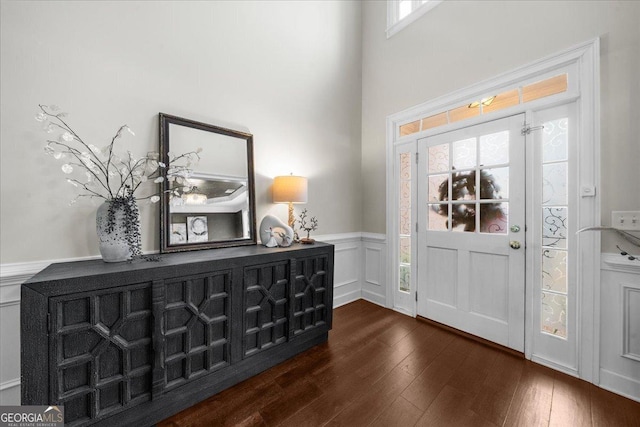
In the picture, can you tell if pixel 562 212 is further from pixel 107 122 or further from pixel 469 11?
pixel 107 122

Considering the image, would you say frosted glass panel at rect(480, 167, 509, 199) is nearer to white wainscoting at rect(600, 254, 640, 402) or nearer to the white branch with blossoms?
white wainscoting at rect(600, 254, 640, 402)

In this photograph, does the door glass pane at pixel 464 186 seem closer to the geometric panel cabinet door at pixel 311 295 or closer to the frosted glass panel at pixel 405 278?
the frosted glass panel at pixel 405 278

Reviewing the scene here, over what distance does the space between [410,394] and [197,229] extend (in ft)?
6.38

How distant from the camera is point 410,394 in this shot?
1.70 m

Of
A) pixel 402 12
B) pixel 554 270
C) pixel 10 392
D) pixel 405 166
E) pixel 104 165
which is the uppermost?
pixel 402 12

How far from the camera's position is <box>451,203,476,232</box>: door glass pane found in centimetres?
249

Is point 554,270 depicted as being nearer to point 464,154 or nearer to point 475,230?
point 475,230

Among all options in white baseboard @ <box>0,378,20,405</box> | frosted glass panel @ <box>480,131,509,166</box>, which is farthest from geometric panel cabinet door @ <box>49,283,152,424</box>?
frosted glass panel @ <box>480,131,509,166</box>

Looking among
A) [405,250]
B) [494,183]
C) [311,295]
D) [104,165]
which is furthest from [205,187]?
[494,183]

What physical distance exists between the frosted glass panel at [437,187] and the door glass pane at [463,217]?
0.16 metres

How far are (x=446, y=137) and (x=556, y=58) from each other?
0.94 m

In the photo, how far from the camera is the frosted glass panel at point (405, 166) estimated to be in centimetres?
303

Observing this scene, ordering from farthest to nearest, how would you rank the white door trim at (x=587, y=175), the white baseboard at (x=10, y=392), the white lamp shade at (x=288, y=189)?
1. the white lamp shade at (x=288, y=189)
2. the white door trim at (x=587, y=175)
3. the white baseboard at (x=10, y=392)

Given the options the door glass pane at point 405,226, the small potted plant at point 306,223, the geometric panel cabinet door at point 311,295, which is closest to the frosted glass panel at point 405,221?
the door glass pane at point 405,226
